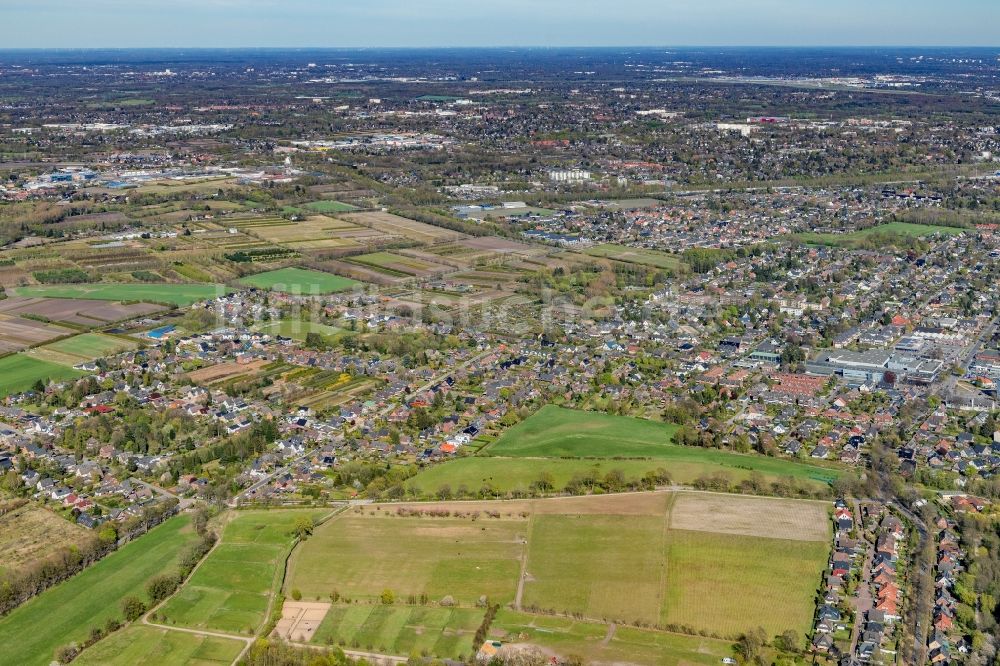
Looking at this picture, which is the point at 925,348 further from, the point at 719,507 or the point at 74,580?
the point at 74,580

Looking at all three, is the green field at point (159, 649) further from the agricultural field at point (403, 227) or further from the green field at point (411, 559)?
the agricultural field at point (403, 227)

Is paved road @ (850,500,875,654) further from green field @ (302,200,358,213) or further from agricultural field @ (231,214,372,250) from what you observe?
green field @ (302,200,358,213)

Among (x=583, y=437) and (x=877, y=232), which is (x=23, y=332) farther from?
(x=877, y=232)

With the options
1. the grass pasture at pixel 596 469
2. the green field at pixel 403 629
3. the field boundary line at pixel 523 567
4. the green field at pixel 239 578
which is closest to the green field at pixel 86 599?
the green field at pixel 239 578

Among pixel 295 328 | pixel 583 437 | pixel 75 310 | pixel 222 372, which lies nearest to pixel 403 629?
pixel 583 437

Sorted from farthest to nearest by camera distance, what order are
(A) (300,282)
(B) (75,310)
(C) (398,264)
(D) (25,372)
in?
(C) (398,264)
(A) (300,282)
(B) (75,310)
(D) (25,372)
